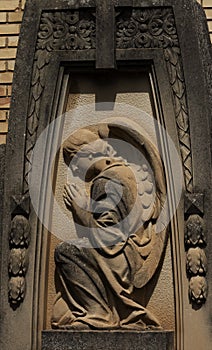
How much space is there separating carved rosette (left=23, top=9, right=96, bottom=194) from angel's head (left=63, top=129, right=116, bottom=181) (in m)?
0.28

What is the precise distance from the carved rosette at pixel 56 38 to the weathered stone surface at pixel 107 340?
138 centimetres

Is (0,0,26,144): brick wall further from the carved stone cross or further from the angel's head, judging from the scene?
the carved stone cross

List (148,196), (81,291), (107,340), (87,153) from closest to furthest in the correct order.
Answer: (107,340) → (81,291) → (148,196) → (87,153)

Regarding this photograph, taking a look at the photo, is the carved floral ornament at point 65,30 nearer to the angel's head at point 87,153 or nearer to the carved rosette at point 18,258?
the angel's head at point 87,153

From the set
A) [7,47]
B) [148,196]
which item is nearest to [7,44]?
[7,47]

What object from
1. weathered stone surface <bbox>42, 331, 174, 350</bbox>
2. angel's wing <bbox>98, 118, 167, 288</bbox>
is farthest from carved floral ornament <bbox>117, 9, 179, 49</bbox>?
weathered stone surface <bbox>42, 331, 174, 350</bbox>

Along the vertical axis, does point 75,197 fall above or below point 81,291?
above

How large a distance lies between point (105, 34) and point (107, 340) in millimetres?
1988

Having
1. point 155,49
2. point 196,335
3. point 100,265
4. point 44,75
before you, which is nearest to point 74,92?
point 44,75

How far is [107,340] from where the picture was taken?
5633 mm

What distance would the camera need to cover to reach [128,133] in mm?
6004

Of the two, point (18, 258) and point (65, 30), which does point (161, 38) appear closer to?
point (65, 30)

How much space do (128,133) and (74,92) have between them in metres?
0.48

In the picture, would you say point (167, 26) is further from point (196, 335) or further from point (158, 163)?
point (196, 335)
